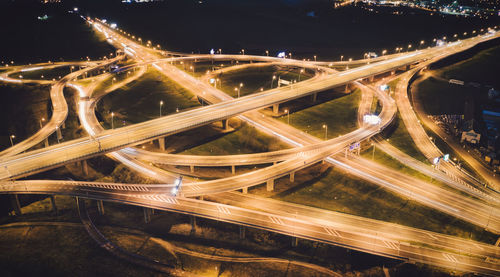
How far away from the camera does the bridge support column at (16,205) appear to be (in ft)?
229

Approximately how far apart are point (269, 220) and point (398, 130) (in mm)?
63212

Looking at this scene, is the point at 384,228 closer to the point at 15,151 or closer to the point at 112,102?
the point at 15,151

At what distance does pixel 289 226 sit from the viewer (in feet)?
205

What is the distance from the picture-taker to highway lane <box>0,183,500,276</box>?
56.2 m

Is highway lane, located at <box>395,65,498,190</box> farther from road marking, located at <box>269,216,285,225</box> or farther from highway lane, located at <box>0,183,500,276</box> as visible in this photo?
road marking, located at <box>269,216,285,225</box>

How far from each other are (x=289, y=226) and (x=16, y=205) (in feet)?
186

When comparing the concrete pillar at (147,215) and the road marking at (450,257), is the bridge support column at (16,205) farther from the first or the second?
the road marking at (450,257)

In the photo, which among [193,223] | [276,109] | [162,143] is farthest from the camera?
[276,109]

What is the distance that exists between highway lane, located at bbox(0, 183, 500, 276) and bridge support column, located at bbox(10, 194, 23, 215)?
271 centimetres

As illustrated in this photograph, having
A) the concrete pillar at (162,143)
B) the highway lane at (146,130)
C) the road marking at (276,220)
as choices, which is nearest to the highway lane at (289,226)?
the road marking at (276,220)

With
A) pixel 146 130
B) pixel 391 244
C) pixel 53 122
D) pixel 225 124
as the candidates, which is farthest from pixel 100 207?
pixel 391 244

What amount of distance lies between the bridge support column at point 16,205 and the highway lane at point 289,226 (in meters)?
2.71

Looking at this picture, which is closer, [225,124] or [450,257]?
[450,257]

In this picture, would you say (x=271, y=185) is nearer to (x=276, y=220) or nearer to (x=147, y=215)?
(x=276, y=220)
